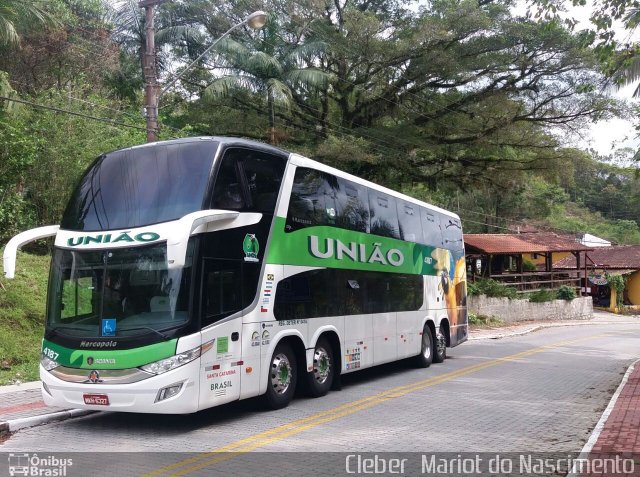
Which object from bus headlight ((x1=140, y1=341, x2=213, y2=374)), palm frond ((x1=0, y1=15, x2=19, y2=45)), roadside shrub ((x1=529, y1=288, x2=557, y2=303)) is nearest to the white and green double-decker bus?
bus headlight ((x1=140, y1=341, x2=213, y2=374))

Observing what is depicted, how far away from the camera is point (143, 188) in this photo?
901 cm

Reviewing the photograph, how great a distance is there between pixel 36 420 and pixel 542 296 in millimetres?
35761

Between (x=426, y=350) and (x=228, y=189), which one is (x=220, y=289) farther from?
(x=426, y=350)

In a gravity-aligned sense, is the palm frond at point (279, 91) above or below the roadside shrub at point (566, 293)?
above

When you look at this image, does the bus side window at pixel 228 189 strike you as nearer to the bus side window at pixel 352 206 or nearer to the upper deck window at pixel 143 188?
the upper deck window at pixel 143 188

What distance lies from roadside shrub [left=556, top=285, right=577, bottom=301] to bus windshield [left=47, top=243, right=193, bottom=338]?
128 feet

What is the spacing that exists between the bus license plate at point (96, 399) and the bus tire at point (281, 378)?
8.20ft

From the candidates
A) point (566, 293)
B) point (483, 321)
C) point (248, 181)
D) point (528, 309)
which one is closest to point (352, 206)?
point (248, 181)

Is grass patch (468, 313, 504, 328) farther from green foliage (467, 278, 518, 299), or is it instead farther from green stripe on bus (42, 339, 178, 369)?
green stripe on bus (42, 339, 178, 369)

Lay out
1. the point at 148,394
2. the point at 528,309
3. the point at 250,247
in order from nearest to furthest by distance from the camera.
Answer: the point at 148,394 → the point at 250,247 → the point at 528,309

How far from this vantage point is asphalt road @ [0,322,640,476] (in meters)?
7.10

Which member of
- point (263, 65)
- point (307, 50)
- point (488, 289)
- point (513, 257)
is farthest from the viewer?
point (513, 257)

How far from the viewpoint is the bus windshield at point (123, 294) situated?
8320 mm

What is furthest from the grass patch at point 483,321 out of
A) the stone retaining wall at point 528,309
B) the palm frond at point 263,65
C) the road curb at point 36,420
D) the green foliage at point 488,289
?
the road curb at point 36,420
